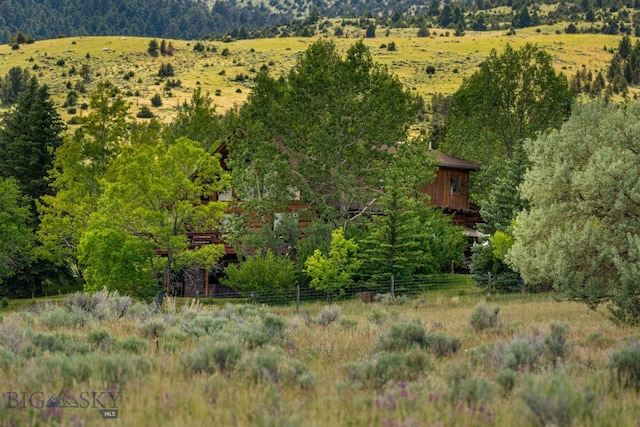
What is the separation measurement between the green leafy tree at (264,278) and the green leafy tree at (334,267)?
1108 mm

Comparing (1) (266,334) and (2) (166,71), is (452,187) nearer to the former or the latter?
(1) (266,334)

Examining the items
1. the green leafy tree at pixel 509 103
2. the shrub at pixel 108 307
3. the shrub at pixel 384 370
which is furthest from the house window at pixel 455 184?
the shrub at pixel 384 370

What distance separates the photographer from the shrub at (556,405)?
768 cm

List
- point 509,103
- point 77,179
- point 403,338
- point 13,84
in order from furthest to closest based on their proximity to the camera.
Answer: point 13,84 → point 509,103 → point 77,179 → point 403,338

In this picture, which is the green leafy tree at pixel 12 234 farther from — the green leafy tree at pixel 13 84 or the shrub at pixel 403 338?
the green leafy tree at pixel 13 84

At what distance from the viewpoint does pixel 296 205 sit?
150 feet

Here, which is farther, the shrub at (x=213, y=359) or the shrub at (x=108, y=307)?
the shrub at (x=108, y=307)

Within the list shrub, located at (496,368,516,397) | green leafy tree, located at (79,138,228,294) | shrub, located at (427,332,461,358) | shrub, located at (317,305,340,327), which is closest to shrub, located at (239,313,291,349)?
shrub, located at (427,332,461,358)

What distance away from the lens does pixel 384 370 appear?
10.3 meters

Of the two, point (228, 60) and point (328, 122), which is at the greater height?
point (228, 60)

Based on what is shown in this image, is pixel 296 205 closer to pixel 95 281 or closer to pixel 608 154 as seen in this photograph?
pixel 95 281

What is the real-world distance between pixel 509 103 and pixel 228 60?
9944 centimetres

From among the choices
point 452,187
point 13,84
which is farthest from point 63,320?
point 13,84

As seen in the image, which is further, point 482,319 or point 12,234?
point 12,234
